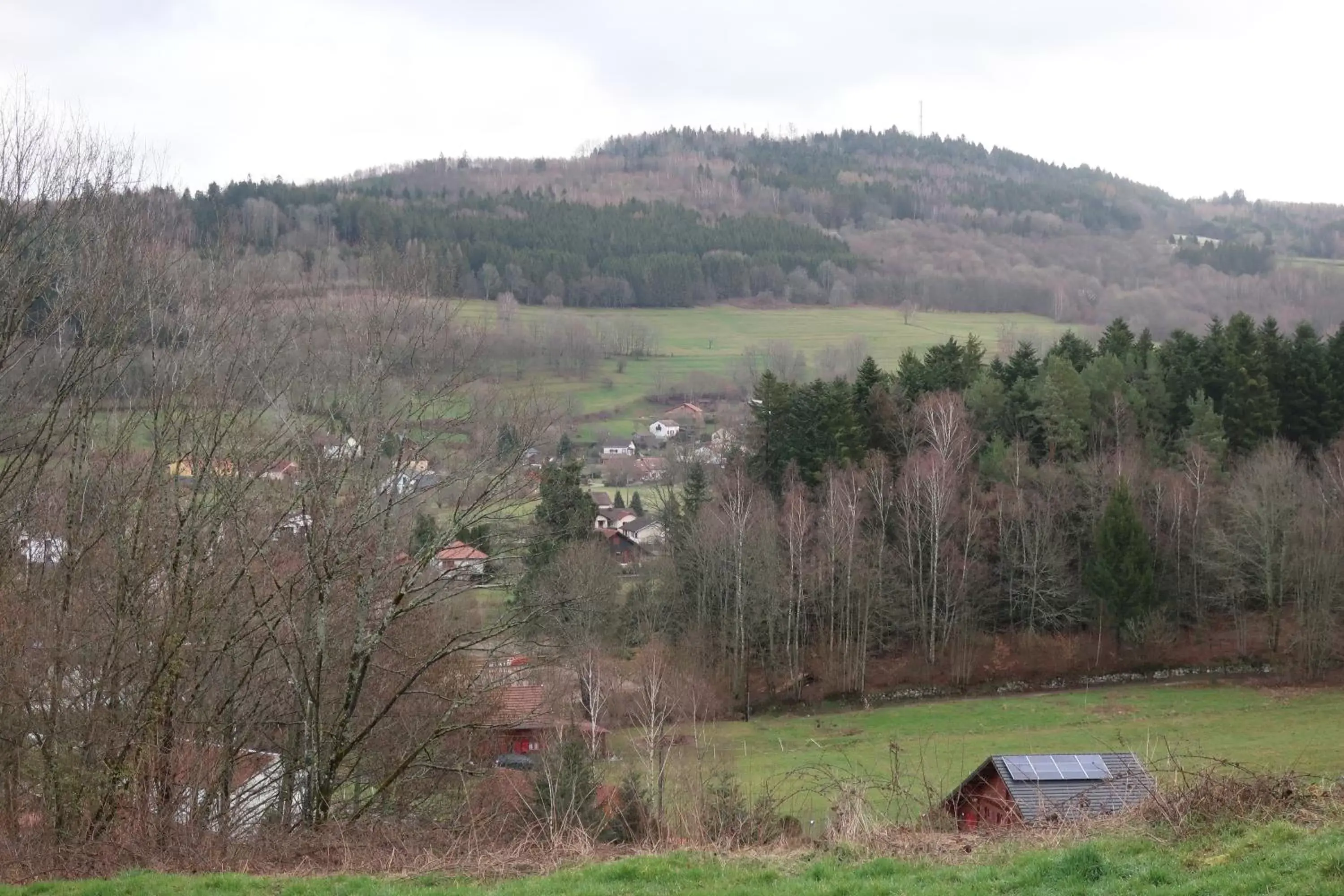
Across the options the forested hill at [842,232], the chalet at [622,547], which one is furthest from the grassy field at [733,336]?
the chalet at [622,547]

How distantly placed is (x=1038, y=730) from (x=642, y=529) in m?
26.3

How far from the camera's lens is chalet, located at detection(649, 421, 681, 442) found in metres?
62.0

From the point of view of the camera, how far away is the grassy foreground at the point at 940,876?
6363 mm

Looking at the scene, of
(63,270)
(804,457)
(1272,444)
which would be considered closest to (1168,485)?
(1272,444)

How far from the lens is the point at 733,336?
96562mm

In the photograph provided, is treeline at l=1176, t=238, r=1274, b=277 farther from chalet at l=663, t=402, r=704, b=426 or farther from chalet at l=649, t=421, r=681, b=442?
chalet at l=649, t=421, r=681, b=442

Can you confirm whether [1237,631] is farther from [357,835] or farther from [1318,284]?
[1318,284]

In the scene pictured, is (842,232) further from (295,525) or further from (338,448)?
(338,448)

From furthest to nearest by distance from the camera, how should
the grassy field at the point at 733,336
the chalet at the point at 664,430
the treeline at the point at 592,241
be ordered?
1. the treeline at the point at 592,241
2. the grassy field at the point at 733,336
3. the chalet at the point at 664,430

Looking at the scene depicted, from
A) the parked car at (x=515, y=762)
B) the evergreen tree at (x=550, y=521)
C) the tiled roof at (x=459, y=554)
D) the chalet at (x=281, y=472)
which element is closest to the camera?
the tiled roof at (x=459, y=554)

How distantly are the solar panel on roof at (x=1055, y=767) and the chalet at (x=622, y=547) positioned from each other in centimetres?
2199

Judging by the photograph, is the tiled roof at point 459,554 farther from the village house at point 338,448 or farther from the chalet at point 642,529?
the chalet at point 642,529

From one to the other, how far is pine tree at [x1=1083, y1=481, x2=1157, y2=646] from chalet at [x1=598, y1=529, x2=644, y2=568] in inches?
589

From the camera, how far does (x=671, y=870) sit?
7609mm
